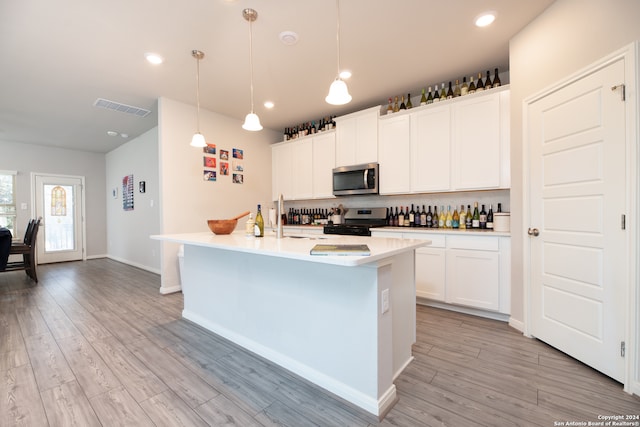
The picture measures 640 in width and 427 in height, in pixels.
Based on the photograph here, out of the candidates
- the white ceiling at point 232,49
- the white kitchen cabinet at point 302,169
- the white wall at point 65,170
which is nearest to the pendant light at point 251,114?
the white ceiling at point 232,49

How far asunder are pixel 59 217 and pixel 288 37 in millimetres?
7165

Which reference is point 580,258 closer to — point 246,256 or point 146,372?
point 246,256

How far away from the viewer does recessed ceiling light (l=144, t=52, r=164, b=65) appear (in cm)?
267

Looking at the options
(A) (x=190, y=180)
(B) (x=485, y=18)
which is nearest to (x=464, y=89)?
(B) (x=485, y=18)

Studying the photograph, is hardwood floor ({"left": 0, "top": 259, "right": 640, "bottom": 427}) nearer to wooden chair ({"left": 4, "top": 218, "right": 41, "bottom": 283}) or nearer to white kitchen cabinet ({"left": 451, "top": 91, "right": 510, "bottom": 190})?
white kitchen cabinet ({"left": 451, "top": 91, "right": 510, "bottom": 190})

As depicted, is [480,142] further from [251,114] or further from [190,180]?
[190,180]

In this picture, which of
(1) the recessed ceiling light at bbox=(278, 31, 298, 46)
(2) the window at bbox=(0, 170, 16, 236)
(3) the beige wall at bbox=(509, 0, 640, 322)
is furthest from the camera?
(2) the window at bbox=(0, 170, 16, 236)

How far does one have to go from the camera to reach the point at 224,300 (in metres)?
2.42

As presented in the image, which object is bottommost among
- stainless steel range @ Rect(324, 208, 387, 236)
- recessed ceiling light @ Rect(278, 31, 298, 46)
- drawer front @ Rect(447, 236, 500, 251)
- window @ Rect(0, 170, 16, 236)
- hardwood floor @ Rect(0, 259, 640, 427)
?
hardwood floor @ Rect(0, 259, 640, 427)

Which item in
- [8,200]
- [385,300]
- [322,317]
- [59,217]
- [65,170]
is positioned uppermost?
[65,170]

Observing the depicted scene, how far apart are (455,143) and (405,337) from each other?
2.27m

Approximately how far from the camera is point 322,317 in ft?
5.57

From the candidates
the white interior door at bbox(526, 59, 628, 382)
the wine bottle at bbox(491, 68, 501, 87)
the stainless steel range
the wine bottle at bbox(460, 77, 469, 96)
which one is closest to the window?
the stainless steel range

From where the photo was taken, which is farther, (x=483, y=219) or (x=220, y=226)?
(x=483, y=219)
